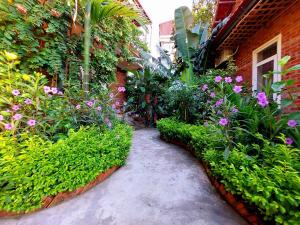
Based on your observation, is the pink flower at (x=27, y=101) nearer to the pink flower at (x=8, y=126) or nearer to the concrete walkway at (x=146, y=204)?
the pink flower at (x=8, y=126)

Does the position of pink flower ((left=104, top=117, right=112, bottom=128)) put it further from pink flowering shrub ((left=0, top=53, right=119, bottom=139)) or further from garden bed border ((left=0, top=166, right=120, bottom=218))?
garden bed border ((left=0, top=166, right=120, bottom=218))

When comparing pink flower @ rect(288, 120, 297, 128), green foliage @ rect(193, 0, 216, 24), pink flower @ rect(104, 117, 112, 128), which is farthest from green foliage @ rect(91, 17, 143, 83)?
green foliage @ rect(193, 0, 216, 24)

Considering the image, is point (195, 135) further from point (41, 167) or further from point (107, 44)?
point (107, 44)

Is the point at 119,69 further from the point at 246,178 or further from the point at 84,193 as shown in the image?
the point at 246,178

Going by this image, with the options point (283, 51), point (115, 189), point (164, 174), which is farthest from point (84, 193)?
point (283, 51)

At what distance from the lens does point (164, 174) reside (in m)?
3.29

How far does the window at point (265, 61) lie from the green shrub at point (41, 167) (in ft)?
13.8

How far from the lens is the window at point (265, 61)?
413 cm

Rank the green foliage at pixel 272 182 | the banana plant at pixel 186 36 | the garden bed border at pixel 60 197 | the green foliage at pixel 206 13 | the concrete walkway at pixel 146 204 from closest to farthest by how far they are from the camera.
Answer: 1. the green foliage at pixel 272 182
2. the concrete walkway at pixel 146 204
3. the garden bed border at pixel 60 197
4. the banana plant at pixel 186 36
5. the green foliage at pixel 206 13

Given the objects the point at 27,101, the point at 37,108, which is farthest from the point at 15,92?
the point at 37,108

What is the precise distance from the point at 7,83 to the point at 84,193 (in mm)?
2185

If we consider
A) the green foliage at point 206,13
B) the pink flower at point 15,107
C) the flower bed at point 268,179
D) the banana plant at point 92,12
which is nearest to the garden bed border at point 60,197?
the pink flower at point 15,107

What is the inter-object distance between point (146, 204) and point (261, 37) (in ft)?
17.2

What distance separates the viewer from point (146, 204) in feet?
7.72
